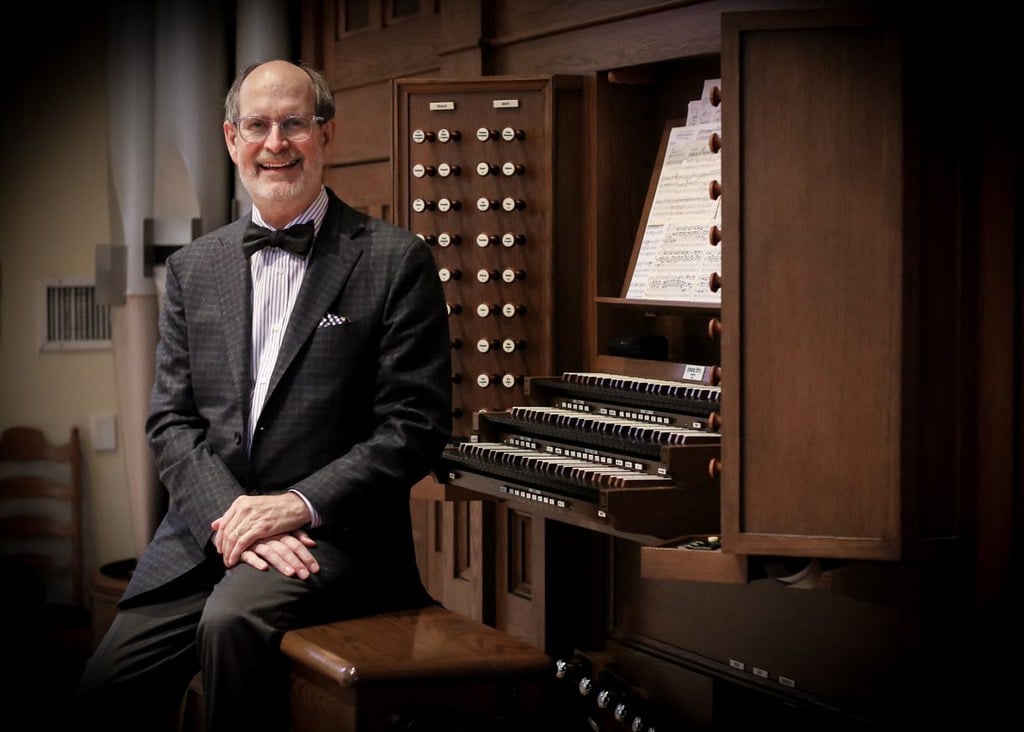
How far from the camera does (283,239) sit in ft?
9.60

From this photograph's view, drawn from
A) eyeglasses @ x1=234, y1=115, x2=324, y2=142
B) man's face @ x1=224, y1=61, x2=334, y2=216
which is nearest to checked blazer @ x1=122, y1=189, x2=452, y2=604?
man's face @ x1=224, y1=61, x2=334, y2=216

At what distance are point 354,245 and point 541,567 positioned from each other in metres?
1.33

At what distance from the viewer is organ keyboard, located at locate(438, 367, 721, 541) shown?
9.64ft

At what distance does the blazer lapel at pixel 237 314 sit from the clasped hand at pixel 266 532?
21 cm

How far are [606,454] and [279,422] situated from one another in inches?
30.8

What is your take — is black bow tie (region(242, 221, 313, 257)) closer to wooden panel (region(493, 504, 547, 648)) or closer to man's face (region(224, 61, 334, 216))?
man's face (region(224, 61, 334, 216))

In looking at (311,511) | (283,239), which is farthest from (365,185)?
(311,511)

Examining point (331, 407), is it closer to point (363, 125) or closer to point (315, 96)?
point (315, 96)

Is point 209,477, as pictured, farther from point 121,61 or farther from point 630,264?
point 121,61

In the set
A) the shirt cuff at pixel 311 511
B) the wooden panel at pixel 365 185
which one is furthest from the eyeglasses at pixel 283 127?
the wooden panel at pixel 365 185

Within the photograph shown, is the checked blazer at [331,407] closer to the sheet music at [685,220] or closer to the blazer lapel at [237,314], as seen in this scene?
the blazer lapel at [237,314]

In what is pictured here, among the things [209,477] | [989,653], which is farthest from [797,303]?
[209,477]

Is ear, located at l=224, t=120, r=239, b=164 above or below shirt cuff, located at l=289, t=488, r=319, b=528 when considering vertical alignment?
above

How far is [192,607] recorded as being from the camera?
2.82m
